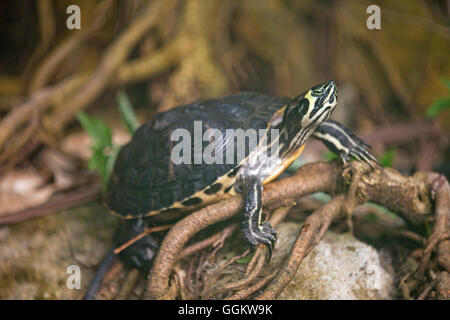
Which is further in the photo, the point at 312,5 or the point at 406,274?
the point at 312,5

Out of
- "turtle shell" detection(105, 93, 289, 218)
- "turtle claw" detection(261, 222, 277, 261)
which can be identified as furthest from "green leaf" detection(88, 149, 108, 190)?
"turtle claw" detection(261, 222, 277, 261)

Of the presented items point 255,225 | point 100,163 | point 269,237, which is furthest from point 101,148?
point 269,237

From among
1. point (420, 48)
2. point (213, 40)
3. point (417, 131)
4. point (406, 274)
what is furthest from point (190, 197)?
point (420, 48)

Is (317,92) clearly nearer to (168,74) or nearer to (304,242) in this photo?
(304,242)

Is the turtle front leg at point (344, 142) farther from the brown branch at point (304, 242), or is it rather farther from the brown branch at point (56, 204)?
the brown branch at point (56, 204)

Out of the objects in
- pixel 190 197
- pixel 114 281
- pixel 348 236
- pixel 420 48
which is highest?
pixel 420 48

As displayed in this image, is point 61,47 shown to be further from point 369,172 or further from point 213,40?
point 369,172

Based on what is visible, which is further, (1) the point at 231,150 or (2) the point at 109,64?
(2) the point at 109,64
